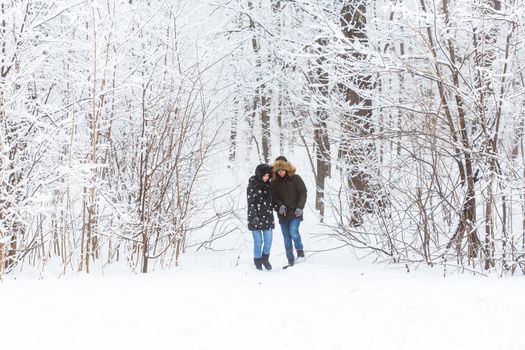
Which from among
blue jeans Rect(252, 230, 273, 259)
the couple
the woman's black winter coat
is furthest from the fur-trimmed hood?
blue jeans Rect(252, 230, 273, 259)

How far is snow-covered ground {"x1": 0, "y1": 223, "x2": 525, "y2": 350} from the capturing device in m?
4.00

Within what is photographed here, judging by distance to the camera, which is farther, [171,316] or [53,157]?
[53,157]

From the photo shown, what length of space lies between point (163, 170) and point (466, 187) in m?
3.56

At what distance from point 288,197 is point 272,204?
25 cm

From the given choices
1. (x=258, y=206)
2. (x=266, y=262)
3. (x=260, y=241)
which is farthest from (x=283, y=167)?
(x=266, y=262)

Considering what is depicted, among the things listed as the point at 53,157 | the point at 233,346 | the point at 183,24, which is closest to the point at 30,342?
the point at 233,346

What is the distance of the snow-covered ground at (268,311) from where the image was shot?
4.00 metres

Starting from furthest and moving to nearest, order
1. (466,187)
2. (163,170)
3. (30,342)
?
(163,170) → (466,187) → (30,342)

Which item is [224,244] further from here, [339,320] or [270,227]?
[339,320]

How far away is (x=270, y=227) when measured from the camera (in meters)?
7.34

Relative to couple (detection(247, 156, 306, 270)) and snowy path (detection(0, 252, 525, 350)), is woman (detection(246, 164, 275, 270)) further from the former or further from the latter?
snowy path (detection(0, 252, 525, 350))

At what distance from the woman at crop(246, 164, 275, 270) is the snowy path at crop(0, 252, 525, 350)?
100 cm

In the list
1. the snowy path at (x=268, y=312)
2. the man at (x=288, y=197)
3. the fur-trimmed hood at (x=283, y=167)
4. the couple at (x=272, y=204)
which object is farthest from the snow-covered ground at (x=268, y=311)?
the fur-trimmed hood at (x=283, y=167)

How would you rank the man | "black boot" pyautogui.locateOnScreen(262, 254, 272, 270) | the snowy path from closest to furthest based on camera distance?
1. the snowy path
2. "black boot" pyautogui.locateOnScreen(262, 254, 272, 270)
3. the man
